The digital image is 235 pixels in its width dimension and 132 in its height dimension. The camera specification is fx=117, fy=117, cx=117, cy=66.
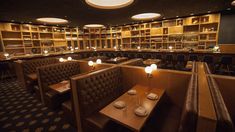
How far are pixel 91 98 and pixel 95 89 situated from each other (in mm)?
191

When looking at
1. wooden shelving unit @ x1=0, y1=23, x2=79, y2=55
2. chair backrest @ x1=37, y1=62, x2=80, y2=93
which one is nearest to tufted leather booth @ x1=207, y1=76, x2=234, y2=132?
chair backrest @ x1=37, y1=62, x2=80, y2=93

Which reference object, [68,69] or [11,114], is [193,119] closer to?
[68,69]

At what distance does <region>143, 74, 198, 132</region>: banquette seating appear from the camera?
108 cm

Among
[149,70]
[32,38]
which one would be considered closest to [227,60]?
[149,70]

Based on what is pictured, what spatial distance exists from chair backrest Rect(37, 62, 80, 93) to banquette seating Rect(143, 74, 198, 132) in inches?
116

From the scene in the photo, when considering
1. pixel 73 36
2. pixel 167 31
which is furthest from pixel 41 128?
pixel 73 36

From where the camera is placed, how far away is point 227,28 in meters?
6.99

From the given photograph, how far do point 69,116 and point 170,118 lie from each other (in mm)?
2033

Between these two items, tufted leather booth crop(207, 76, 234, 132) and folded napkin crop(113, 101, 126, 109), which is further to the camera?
folded napkin crop(113, 101, 126, 109)

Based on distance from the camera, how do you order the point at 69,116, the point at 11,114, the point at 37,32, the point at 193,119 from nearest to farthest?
the point at 193,119 < the point at 69,116 < the point at 11,114 < the point at 37,32

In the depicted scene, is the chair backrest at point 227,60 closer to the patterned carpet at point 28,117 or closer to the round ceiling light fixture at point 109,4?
the round ceiling light fixture at point 109,4

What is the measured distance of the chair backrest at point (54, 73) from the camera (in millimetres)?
3273

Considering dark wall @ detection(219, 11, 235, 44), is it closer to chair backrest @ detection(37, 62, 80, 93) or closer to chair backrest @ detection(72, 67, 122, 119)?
chair backrest @ detection(72, 67, 122, 119)

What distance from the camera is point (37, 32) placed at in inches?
334
